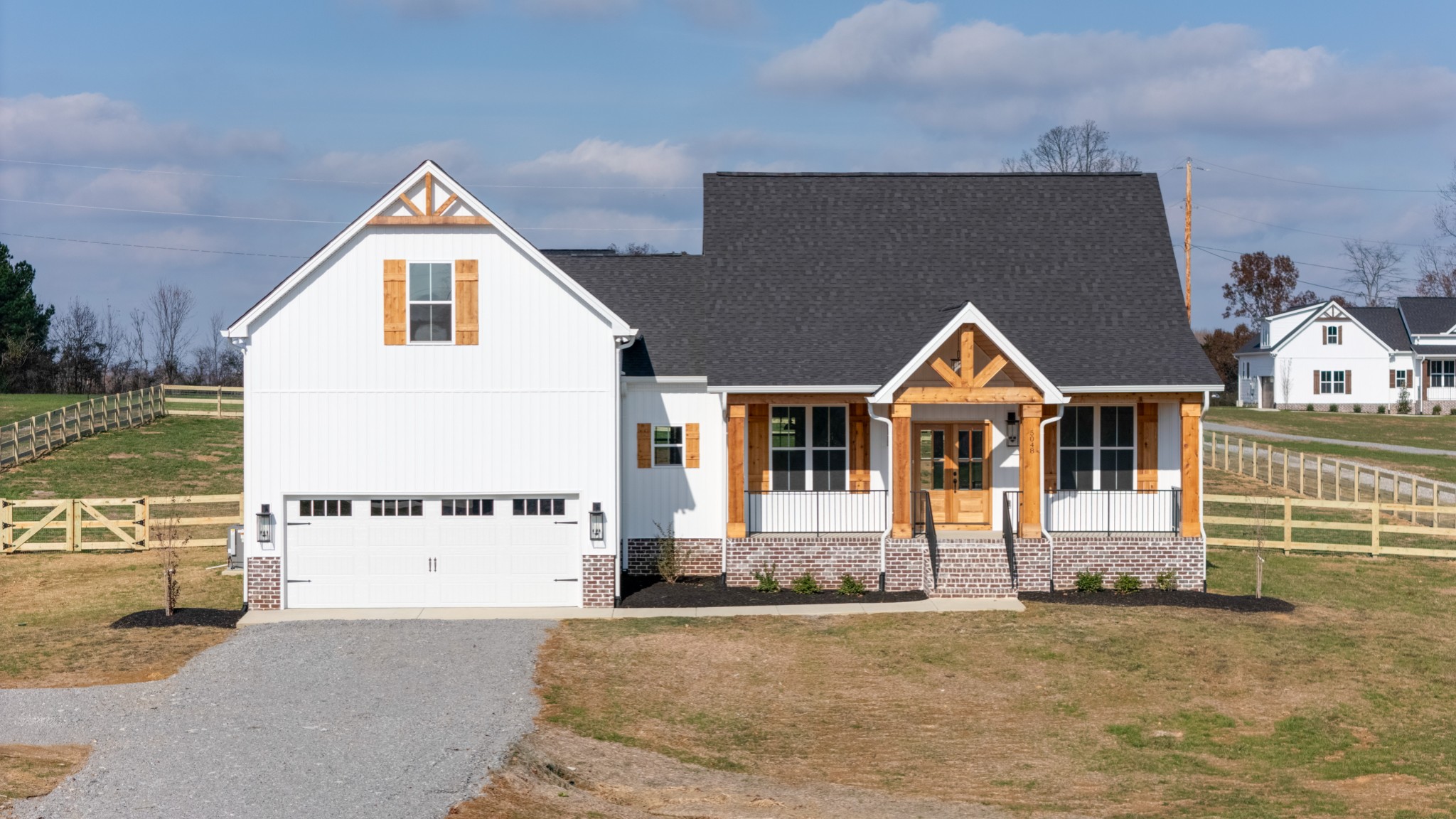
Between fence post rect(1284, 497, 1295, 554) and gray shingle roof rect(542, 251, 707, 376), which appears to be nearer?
gray shingle roof rect(542, 251, 707, 376)

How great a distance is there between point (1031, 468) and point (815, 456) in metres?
4.08

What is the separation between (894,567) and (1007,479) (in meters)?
3.10

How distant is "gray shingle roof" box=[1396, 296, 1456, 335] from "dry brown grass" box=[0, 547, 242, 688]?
64027 millimetres

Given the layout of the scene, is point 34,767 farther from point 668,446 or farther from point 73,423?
point 73,423

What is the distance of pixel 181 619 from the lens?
21.5m

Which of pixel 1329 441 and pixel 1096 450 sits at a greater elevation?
pixel 1329 441

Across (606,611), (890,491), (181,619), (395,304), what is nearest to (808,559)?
(890,491)

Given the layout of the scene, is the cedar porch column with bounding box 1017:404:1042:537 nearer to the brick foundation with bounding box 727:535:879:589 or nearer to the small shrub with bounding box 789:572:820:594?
the brick foundation with bounding box 727:535:879:589

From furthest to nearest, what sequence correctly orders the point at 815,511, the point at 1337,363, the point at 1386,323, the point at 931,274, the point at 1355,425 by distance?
the point at 1386,323, the point at 1337,363, the point at 1355,425, the point at 931,274, the point at 815,511

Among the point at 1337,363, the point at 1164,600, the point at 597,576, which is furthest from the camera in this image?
the point at 1337,363

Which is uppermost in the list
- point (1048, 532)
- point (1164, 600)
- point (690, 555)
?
point (1048, 532)

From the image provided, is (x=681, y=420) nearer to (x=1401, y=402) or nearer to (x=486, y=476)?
(x=486, y=476)

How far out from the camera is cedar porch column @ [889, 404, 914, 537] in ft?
76.8

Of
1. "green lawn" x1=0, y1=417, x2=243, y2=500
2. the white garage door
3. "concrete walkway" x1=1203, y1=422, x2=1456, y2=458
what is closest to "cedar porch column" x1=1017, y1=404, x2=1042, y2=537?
the white garage door
